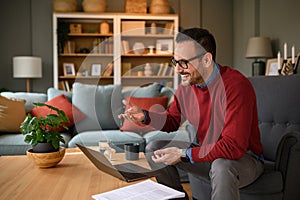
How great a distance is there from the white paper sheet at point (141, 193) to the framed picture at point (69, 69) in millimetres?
3866

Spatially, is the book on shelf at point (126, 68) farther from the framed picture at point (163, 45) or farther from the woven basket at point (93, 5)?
the woven basket at point (93, 5)

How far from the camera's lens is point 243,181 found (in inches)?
61.7

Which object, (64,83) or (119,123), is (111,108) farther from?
(64,83)

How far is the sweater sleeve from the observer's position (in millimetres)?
1505

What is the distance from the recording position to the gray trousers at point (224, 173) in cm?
143

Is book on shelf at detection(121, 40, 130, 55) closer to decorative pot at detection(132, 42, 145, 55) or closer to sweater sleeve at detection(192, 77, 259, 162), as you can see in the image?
decorative pot at detection(132, 42, 145, 55)

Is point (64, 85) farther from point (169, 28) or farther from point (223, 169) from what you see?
point (223, 169)

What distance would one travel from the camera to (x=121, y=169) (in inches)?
68.6

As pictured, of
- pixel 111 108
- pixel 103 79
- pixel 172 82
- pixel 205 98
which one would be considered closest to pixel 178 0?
pixel 172 82

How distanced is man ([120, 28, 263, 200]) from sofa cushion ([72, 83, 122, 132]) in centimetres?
149

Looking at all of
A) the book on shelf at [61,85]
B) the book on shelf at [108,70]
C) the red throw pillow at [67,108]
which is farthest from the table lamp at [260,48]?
the book on shelf at [61,85]

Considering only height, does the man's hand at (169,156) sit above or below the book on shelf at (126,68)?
below

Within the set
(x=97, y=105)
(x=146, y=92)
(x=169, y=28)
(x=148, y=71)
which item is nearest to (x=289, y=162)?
(x=146, y=92)

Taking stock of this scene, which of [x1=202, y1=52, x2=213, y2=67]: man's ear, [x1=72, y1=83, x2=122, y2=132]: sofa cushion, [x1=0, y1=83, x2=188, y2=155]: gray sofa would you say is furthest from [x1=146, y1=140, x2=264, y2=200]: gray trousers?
[x1=72, y1=83, x2=122, y2=132]: sofa cushion
